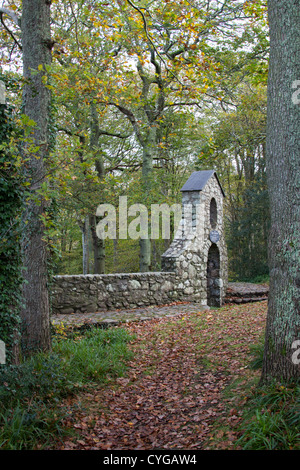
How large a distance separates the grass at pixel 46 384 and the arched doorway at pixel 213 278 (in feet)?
23.0

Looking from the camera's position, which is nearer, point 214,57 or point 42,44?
point 42,44

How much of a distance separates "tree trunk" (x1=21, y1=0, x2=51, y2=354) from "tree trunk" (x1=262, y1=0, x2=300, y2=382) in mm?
3202

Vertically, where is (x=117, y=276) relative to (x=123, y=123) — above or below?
below

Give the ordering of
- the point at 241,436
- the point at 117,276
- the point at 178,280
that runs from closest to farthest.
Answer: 1. the point at 241,436
2. the point at 117,276
3. the point at 178,280

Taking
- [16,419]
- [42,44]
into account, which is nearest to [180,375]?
[16,419]

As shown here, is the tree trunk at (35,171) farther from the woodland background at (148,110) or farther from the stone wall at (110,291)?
the stone wall at (110,291)

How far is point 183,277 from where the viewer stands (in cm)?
1058

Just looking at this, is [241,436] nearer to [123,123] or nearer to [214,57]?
[214,57]

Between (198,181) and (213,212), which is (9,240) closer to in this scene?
(198,181)

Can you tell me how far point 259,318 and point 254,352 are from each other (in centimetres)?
261

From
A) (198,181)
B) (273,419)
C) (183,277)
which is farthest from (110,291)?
(273,419)

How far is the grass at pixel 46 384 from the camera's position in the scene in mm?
3111

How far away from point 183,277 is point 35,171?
6412mm
